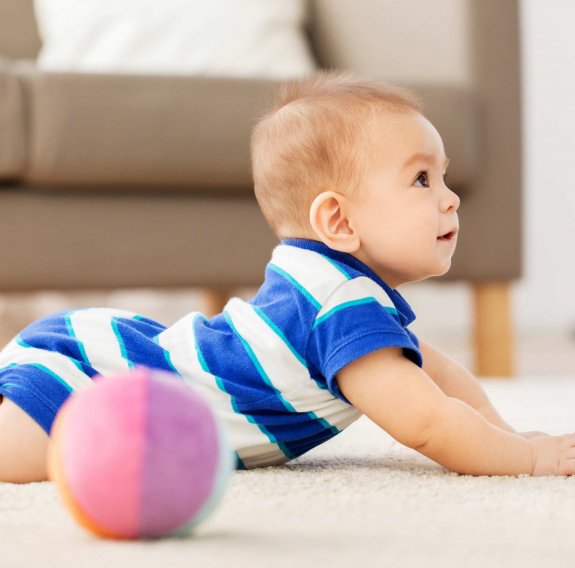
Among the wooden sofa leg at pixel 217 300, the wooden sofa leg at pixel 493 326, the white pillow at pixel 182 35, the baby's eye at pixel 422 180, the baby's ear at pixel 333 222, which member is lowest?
the wooden sofa leg at pixel 217 300

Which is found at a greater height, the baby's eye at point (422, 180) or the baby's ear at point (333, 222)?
the baby's eye at point (422, 180)

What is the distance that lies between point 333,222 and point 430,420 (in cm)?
18

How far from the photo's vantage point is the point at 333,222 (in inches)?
32.9

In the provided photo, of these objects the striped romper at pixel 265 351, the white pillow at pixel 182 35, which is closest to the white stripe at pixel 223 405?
the striped romper at pixel 265 351

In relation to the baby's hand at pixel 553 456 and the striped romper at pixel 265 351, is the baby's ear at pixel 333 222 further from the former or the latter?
the baby's hand at pixel 553 456

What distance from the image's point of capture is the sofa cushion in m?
1.44

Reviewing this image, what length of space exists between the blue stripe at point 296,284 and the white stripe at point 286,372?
0.04m

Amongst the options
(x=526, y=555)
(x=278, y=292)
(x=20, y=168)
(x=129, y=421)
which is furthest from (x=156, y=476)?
(x=20, y=168)

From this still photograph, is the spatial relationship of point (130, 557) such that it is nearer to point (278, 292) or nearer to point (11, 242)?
point (278, 292)

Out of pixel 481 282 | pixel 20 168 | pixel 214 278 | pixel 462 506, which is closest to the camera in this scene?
pixel 462 506

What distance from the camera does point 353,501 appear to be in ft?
2.16

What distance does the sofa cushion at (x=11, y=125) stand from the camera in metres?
1.44

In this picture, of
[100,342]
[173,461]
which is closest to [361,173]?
[100,342]

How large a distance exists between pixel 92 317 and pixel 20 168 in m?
0.66
